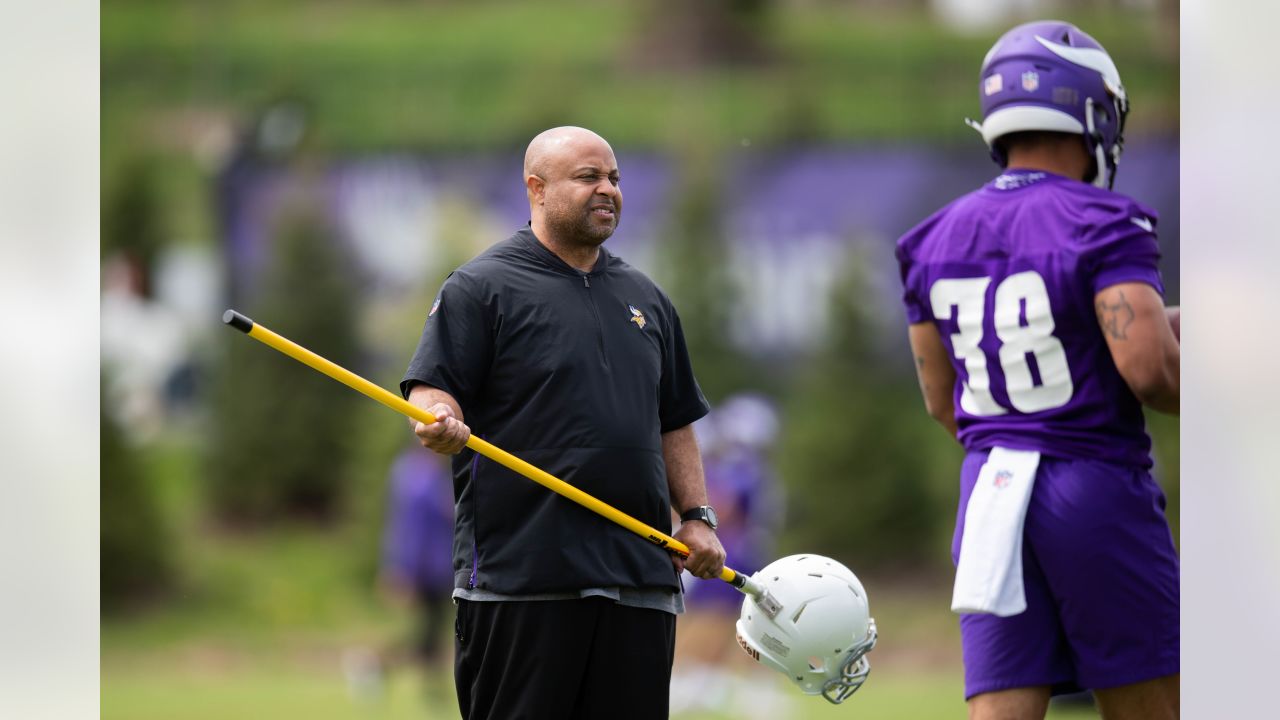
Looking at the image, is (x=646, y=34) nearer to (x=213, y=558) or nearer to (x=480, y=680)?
(x=213, y=558)

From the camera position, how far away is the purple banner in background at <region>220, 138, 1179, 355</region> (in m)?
11.0

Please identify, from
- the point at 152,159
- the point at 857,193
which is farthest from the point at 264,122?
the point at 857,193

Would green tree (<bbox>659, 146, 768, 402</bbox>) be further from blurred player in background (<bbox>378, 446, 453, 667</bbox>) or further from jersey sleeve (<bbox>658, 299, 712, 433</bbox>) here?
jersey sleeve (<bbox>658, 299, 712, 433</bbox>)

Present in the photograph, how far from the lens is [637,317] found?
3.49 m

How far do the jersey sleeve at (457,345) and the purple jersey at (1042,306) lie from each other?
96 cm

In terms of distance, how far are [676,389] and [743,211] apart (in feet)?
25.1

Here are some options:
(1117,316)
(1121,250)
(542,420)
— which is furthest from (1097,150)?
(542,420)

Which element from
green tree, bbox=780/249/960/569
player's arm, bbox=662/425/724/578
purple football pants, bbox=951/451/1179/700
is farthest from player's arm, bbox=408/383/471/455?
green tree, bbox=780/249/960/569

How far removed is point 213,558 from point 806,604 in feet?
28.6

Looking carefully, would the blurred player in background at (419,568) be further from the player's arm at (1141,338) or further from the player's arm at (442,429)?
the player's arm at (1141,338)

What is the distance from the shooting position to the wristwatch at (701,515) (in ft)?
11.6

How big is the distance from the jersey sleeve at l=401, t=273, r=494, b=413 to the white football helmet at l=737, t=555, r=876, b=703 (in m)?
0.77

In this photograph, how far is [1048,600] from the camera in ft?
11.1

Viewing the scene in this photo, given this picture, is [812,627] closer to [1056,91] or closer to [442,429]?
[442,429]
